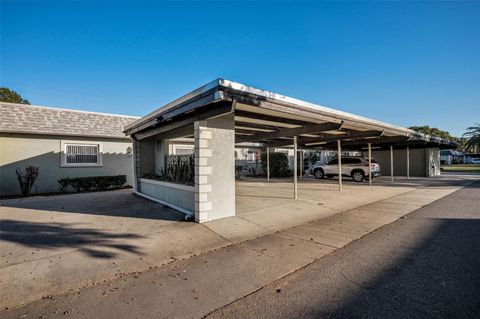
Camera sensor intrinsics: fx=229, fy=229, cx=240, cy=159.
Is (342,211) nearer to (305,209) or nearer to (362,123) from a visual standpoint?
(305,209)

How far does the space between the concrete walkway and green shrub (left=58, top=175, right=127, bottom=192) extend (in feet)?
28.3

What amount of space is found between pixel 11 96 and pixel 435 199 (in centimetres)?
4084

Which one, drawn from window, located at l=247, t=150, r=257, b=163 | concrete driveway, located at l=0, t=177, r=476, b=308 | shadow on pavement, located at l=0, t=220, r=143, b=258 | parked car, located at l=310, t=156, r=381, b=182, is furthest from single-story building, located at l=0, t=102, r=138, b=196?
parked car, located at l=310, t=156, r=381, b=182

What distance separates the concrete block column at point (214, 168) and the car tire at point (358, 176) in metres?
11.9

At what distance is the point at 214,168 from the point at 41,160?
10.3 metres

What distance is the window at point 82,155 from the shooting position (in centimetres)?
1172

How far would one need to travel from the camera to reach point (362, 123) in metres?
8.80

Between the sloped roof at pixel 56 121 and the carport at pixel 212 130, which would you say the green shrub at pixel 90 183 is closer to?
the sloped roof at pixel 56 121

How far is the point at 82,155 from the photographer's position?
12.1 meters

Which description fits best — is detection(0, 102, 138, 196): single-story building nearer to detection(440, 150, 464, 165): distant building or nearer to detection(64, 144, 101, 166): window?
detection(64, 144, 101, 166): window

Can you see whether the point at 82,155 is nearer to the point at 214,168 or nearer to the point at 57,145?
the point at 57,145

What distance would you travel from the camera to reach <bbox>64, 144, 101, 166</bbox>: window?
11.7 m

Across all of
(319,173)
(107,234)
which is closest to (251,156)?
(319,173)

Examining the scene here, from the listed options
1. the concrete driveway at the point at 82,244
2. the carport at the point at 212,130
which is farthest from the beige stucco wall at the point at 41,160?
Answer: the concrete driveway at the point at 82,244
